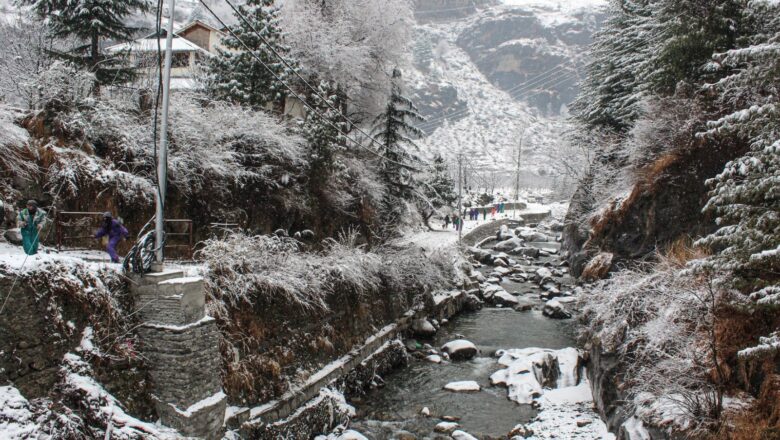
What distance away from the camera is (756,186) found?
20.8 feet

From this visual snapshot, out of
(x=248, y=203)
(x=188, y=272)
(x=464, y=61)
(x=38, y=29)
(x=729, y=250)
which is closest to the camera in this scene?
(x=729, y=250)

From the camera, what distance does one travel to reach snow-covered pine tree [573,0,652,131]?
21.1 meters

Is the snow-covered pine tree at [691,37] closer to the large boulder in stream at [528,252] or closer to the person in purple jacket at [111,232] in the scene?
the person in purple jacket at [111,232]

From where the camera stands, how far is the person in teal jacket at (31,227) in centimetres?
679

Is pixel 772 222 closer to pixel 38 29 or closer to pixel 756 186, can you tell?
pixel 756 186

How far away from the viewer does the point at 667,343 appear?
8.37 m

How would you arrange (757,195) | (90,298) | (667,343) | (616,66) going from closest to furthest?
(757,195) → (90,298) → (667,343) → (616,66)

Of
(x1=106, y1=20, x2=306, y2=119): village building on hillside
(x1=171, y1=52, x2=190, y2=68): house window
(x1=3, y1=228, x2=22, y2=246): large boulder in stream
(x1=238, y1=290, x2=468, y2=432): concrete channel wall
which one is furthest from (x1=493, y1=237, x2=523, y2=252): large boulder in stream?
(x1=3, y1=228, x2=22, y2=246): large boulder in stream

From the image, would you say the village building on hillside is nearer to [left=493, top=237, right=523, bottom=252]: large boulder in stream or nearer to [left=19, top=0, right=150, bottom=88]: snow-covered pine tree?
[left=19, top=0, right=150, bottom=88]: snow-covered pine tree

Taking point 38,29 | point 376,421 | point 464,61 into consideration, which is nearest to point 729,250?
point 376,421

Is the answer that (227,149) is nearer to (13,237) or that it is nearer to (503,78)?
(13,237)

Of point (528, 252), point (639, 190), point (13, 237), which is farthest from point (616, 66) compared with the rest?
point (13, 237)

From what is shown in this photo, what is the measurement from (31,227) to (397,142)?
574 inches

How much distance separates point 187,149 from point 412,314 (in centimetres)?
921
